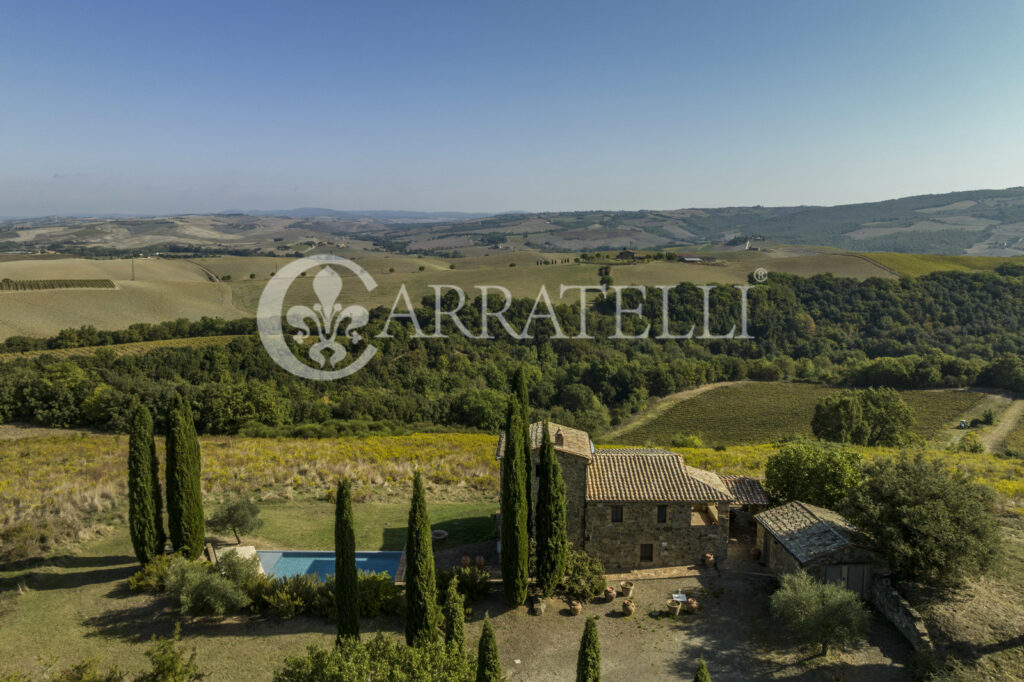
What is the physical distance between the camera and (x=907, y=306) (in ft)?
253

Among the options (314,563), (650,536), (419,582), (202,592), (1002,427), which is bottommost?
(1002,427)

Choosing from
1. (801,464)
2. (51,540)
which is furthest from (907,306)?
(51,540)

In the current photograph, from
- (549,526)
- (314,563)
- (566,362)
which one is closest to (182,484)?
(314,563)

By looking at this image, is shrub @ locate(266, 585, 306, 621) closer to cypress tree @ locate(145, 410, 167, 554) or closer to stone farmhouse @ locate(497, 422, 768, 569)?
cypress tree @ locate(145, 410, 167, 554)

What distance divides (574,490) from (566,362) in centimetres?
4987

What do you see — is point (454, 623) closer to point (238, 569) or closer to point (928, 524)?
point (238, 569)

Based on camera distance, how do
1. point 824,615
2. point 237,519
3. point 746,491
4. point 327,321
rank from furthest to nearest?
point 327,321, point 746,491, point 237,519, point 824,615

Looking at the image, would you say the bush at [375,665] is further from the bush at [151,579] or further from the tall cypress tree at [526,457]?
the bush at [151,579]

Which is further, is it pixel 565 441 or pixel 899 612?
pixel 565 441

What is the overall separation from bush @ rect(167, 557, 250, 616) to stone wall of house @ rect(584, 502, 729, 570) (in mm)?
10607

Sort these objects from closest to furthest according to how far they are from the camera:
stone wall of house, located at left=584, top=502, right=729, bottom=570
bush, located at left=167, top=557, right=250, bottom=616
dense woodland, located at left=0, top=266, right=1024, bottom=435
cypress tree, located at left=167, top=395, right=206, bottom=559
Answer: bush, located at left=167, top=557, right=250, bottom=616, cypress tree, located at left=167, top=395, right=206, bottom=559, stone wall of house, located at left=584, top=502, right=729, bottom=570, dense woodland, located at left=0, top=266, right=1024, bottom=435

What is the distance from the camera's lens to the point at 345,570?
44.9 feet

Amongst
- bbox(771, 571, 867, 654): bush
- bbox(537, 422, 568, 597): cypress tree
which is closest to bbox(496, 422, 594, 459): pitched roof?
bbox(537, 422, 568, 597): cypress tree

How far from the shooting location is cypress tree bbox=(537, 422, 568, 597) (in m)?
17.0
